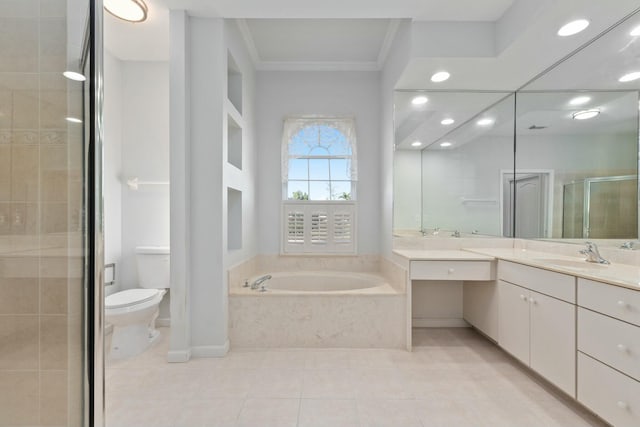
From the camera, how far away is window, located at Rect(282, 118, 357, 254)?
327cm

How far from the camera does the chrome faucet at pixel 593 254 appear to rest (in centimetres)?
182

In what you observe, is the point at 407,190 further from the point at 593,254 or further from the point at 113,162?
the point at 113,162

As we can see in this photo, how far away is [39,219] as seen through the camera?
951 millimetres

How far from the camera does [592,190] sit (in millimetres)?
1962

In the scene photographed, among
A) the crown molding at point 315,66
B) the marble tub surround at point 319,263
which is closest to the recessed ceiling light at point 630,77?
the crown molding at point 315,66

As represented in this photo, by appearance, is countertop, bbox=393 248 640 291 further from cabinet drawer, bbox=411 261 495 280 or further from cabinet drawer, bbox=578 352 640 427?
cabinet drawer, bbox=578 352 640 427

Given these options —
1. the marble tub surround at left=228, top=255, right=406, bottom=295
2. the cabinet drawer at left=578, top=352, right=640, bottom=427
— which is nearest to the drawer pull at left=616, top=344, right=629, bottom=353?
the cabinet drawer at left=578, top=352, right=640, bottom=427

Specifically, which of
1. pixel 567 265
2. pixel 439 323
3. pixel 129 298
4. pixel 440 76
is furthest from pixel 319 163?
pixel 567 265

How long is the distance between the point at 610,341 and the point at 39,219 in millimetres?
2302

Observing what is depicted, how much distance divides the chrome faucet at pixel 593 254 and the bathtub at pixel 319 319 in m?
1.21

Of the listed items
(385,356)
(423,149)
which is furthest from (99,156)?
(423,149)

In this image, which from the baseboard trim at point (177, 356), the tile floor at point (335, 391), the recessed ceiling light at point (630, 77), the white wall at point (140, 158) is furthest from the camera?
the white wall at point (140, 158)

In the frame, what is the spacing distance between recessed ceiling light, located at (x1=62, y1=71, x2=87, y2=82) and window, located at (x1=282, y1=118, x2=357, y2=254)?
230cm

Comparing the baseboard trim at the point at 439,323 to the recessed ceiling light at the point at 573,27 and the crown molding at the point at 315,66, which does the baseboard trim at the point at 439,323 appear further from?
the crown molding at the point at 315,66
